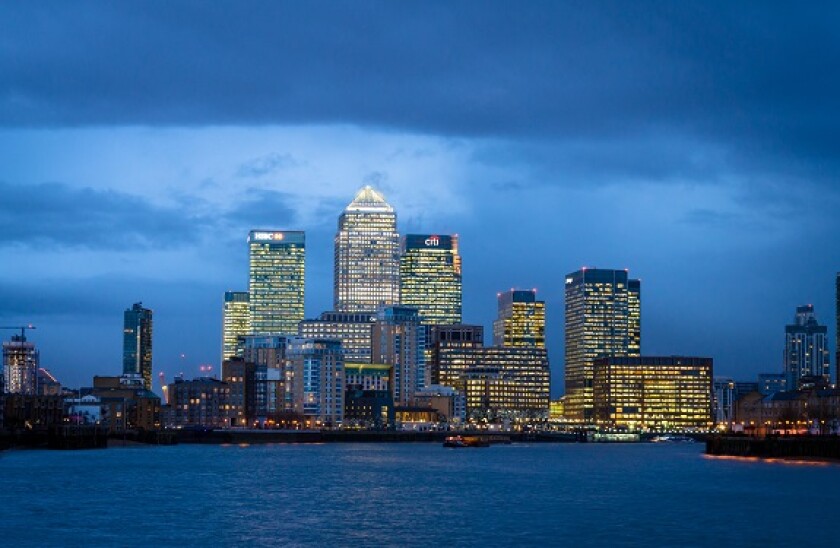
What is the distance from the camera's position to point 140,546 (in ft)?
Answer: 231

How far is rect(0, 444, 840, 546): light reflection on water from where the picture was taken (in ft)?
246

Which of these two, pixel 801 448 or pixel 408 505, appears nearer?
pixel 408 505

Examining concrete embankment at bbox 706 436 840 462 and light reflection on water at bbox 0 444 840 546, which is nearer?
light reflection on water at bbox 0 444 840 546

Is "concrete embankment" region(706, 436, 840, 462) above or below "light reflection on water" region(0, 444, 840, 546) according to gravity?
below

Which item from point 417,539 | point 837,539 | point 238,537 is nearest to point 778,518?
point 837,539

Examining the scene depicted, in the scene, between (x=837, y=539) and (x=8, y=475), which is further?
(x=8, y=475)

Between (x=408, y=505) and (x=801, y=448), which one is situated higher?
(x=408, y=505)

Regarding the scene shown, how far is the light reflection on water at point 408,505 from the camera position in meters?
75.1

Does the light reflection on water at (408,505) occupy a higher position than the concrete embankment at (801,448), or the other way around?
the light reflection on water at (408,505)

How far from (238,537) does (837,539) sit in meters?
31.7

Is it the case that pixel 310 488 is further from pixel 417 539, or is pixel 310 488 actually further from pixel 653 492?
pixel 417 539

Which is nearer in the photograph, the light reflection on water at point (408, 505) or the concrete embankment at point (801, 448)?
the light reflection on water at point (408, 505)

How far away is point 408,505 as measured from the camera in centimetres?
9544

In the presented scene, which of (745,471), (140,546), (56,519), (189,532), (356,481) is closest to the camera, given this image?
(140,546)
